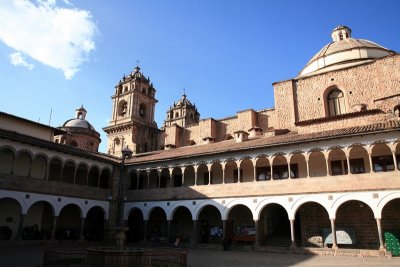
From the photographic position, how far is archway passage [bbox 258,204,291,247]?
21391mm

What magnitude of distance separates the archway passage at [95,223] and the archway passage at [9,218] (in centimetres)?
523

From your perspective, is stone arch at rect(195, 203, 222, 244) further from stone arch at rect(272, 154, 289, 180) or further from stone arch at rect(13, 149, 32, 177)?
stone arch at rect(13, 149, 32, 177)

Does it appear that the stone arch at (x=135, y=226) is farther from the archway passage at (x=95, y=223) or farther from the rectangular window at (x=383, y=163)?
the rectangular window at (x=383, y=163)

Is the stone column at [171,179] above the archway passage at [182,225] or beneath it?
above

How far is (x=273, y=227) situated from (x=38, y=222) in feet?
52.2

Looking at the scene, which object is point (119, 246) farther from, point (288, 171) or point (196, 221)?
point (288, 171)

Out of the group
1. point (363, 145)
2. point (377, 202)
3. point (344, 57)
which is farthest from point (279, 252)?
point (344, 57)

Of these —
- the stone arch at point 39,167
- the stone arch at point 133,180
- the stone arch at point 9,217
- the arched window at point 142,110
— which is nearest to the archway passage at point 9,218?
the stone arch at point 9,217

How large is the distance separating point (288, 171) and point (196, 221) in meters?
6.89

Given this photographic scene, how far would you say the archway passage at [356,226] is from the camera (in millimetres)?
18625

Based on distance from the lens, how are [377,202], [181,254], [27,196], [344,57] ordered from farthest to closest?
[344,57] → [27,196] → [377,202] → [181,254]

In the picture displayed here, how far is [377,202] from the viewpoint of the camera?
55.6 ft

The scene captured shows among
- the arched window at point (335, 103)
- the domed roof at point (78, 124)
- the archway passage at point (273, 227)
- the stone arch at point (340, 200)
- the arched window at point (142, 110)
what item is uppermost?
the arched window at point (142, 110)

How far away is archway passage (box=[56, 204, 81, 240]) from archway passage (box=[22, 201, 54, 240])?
0.85m
